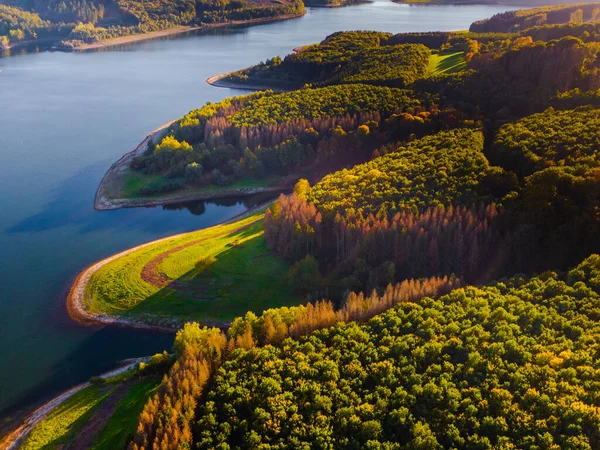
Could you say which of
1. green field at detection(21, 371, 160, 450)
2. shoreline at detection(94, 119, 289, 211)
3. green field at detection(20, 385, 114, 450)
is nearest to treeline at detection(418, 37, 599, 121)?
shoreline at detection(94, 119, 289, 211)

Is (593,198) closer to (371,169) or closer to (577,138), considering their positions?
(577,138)

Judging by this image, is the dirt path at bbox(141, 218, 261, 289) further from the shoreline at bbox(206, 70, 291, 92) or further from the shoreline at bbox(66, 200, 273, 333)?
the shoreline at bbox(206, 70, 291, 92)

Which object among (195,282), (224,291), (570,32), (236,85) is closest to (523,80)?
(570,32)

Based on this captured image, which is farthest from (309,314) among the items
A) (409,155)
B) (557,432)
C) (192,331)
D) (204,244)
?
(409,155)

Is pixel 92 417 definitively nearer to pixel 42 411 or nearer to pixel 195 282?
pixel 42 411

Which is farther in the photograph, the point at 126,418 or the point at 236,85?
the point at 236,85

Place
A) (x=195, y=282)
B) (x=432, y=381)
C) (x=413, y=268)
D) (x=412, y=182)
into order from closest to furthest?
(x=432, y=381) → (x=413, y=268) → (x=195, y=282) → (x=412, y=182)
